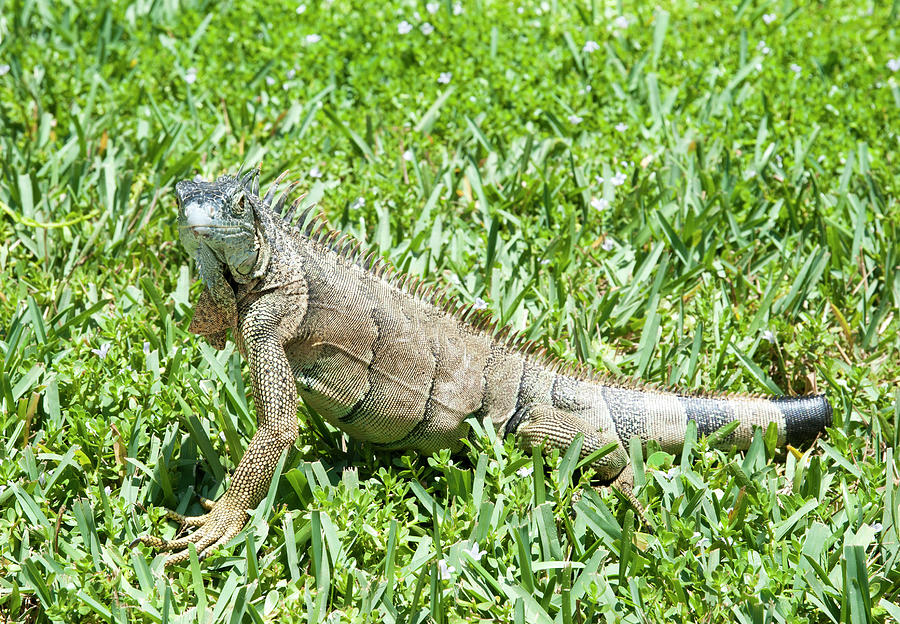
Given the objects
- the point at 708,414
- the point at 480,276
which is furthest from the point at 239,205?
the point at 708,414

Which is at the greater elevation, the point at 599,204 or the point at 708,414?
the point at 599,204

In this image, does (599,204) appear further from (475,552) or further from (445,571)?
(445,571)

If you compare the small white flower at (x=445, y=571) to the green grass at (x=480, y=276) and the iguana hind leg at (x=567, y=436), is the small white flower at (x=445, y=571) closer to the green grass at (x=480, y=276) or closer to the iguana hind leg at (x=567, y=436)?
the green grass at (x=480, y=276)

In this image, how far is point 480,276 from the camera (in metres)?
4.71

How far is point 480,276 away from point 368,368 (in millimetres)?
1408

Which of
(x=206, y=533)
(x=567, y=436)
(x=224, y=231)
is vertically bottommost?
(x=206, y=533)

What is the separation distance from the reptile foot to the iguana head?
711mm

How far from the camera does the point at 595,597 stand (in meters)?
2.99

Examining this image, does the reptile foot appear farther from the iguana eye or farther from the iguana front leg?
the iguana eye

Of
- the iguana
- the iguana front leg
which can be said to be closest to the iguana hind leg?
the iguana

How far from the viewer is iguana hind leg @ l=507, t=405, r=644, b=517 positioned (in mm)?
3574

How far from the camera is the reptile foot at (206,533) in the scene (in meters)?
3.21

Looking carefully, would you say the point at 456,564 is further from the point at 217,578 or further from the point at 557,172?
the point at 557,172

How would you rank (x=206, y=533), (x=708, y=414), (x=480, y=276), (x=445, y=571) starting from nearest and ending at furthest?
1. (x=445, y=571)
2. (x=206, y=533)
3. (x=708, y=414)
4. (x=480, y=276)
